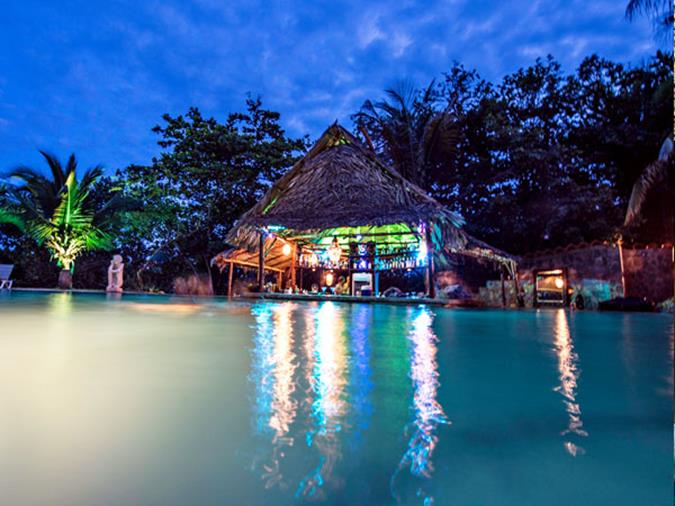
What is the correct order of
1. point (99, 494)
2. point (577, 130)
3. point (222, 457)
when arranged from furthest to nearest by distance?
point (577, 130) → point (222, 457) → point (99, 494)

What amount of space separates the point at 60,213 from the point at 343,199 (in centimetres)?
1202

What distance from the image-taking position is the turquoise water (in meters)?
0.85

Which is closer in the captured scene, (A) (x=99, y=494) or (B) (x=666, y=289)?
(A) (x=99, y=494)

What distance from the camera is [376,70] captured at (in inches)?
3506

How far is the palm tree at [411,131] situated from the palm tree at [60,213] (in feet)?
36.6

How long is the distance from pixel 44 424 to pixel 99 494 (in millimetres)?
557

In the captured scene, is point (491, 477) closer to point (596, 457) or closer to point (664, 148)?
point (596, 457)

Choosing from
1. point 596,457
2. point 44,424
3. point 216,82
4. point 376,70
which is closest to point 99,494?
point 44,424

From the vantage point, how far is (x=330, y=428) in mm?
1171

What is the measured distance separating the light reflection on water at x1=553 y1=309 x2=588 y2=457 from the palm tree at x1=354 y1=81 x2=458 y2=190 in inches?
456

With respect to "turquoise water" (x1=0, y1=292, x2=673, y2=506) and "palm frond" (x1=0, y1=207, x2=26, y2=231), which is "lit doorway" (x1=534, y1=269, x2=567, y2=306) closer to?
"turquoise water" (x1=0, y1=292, x2=673, y2=506)

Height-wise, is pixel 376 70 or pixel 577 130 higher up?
pixel 376 70

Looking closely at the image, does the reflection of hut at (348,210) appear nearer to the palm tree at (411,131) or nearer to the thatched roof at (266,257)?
the thatched roof at (266,257)

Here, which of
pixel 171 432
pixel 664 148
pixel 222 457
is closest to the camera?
pixel 222 457
